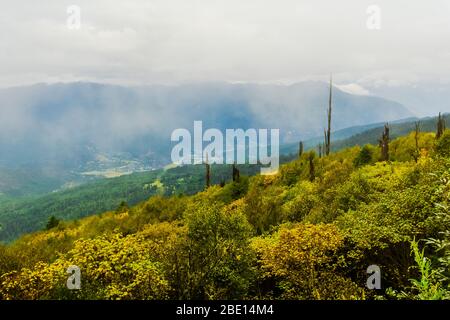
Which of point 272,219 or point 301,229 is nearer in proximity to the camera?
point 301,229

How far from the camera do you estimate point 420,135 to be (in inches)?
2393

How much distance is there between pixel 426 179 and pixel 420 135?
38.8 m

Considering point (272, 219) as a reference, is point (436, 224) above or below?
above

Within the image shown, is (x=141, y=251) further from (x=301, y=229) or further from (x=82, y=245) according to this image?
(x=301, y=229)

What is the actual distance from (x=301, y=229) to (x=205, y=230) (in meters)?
5.24

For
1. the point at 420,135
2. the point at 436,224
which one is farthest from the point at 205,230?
the point at 420,135

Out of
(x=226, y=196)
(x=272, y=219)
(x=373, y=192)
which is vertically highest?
(x=373, y=192)

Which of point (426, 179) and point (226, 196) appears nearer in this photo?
point (426, 179)

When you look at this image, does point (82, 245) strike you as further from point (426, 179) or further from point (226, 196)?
point (226, 196)

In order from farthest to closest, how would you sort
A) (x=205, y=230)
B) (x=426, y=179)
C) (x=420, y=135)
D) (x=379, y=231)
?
(x=420, y=135)
(x=426, y=179)
(x=205, y=230)
(x=379, y=231)

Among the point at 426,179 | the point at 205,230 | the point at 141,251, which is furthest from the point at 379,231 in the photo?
the point at 141,251
